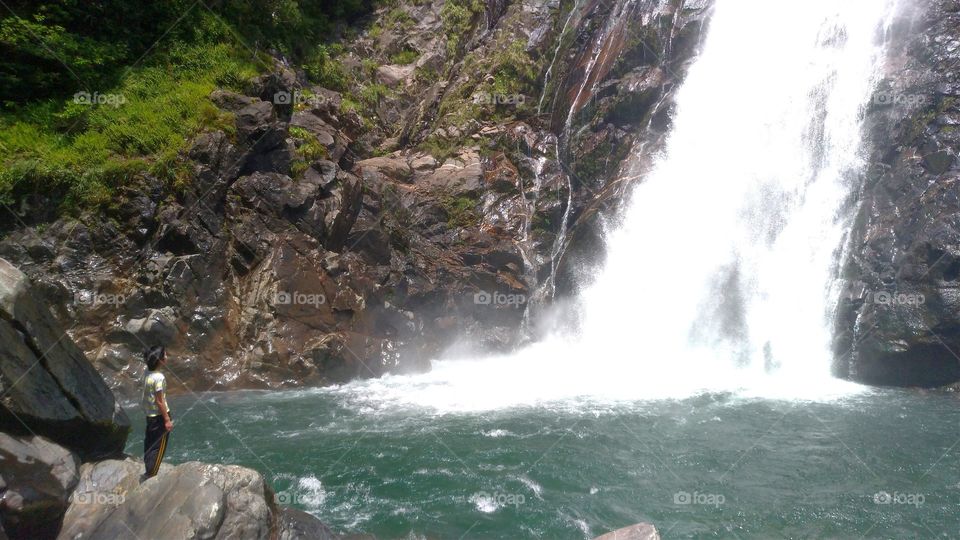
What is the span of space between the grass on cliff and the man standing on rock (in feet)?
28.4

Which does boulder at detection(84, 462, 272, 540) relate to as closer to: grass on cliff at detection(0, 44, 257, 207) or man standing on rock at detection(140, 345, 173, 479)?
man standing on rock at detection(140, 345, 173, 479)

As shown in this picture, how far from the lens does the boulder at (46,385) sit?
20.9ft

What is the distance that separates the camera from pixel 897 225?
50.2ft

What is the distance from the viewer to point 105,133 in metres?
14.8

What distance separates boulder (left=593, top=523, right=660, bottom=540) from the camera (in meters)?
6.56

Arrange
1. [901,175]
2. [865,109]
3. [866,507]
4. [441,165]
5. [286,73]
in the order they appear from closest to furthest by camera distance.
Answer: [866,507]
[901,175]
[865,109]
[286,73]
[441,165]

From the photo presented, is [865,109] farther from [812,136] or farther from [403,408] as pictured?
[403,408]

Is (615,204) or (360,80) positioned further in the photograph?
(360,80)

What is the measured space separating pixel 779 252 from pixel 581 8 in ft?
37.2

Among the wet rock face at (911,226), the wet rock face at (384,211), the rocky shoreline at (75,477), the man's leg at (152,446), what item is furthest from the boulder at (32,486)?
the wet rock face at (911,226)

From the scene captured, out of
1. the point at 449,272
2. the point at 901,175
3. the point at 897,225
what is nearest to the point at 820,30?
the point at 901,175

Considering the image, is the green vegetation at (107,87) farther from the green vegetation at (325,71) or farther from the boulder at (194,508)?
the boulder at (194,508)

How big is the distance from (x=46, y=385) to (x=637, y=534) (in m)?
6.74

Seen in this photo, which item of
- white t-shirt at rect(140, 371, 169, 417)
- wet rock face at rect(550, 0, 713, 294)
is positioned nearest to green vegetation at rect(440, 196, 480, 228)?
wet rock face at rect(550, 0, 713, 294)
